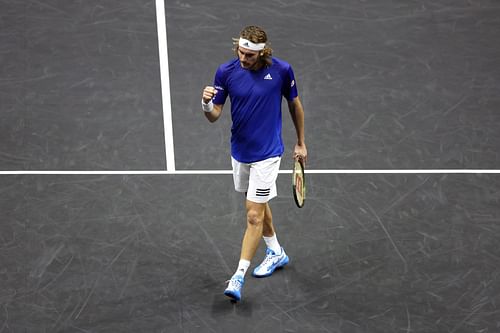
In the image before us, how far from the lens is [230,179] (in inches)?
367

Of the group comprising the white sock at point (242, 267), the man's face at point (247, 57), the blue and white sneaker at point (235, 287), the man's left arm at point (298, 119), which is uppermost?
the man's face at point (247, 57)

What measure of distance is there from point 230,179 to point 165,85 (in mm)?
1928

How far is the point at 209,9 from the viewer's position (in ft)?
38.8

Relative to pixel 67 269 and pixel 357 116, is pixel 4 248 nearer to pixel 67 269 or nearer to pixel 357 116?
pixel 67 269

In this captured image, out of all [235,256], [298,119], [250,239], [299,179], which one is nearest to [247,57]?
[298,119]

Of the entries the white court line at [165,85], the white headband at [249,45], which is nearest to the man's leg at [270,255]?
the white headband at [249,45]

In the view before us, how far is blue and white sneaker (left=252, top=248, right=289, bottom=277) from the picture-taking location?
26.1ft

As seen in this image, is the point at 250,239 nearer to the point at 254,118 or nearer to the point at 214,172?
the point at 254,118

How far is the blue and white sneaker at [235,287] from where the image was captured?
7441 millimetres

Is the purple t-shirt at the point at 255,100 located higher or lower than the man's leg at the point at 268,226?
higher

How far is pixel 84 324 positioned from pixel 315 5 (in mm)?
6150

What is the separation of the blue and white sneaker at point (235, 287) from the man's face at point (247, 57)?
1.78m

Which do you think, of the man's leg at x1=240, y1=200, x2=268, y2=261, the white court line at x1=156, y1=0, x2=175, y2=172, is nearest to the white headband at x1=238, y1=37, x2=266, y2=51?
the man's leg at x1=240, y1=200, x2=268, y2=261

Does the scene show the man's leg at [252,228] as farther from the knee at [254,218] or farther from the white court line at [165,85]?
the white court line at [165,85]
